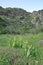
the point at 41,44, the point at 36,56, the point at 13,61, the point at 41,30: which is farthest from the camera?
the point at 41,30

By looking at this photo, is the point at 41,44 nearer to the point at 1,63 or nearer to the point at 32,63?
the point at 32,63

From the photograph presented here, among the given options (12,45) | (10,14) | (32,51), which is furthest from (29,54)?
(10,14)

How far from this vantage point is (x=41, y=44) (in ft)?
47.2

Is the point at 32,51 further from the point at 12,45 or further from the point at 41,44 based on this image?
the point at 41,44

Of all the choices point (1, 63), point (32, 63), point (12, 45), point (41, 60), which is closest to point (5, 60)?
point (1, 63)

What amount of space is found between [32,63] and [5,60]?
1.18 m

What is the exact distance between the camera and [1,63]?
7.91 m

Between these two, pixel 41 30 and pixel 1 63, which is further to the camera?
pixel 41 30

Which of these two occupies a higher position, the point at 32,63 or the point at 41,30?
the point at 32,63

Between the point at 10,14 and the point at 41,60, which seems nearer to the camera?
the point at 41,60

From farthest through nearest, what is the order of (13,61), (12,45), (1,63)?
(12,45)
(13,61)
(1,63)

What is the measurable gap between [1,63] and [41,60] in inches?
88.8

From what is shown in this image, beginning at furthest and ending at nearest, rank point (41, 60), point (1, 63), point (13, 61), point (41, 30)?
point (41, 30)
point (41, 60)
point (13, 61)
point (1, 63)

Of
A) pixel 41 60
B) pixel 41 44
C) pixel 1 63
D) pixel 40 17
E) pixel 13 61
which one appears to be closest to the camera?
pixel 1 63
